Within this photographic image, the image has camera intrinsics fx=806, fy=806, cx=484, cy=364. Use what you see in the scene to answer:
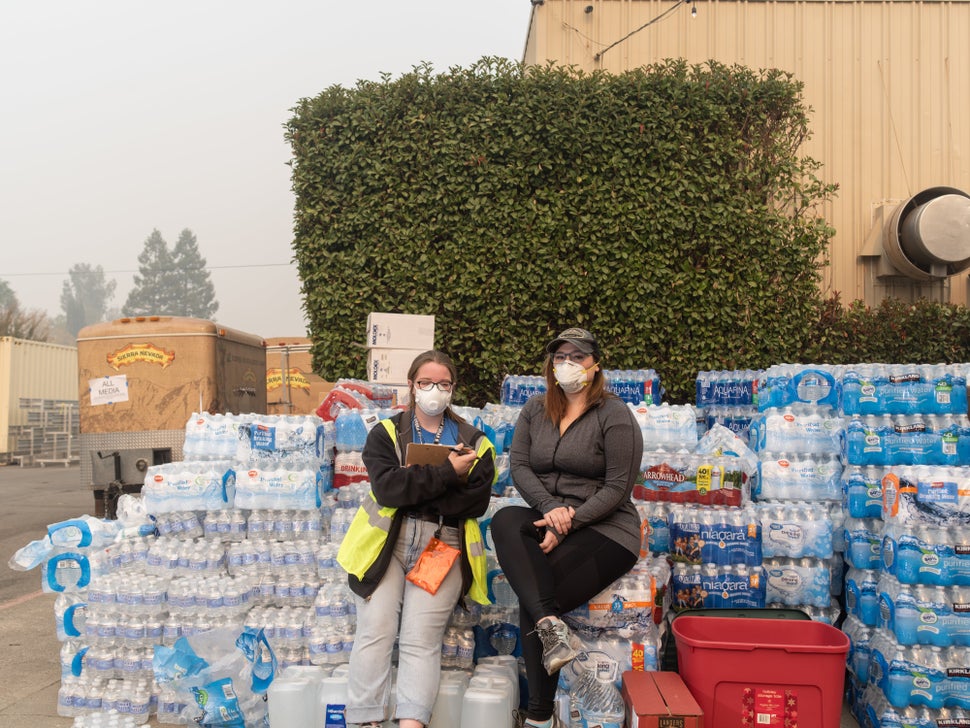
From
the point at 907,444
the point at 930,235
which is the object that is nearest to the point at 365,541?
the point at 907,444

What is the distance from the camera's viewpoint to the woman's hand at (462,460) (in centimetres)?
436

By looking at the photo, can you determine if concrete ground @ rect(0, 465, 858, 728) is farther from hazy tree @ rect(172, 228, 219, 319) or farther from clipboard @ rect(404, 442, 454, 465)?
hazy tree @ rect(172, 228, 219, 319)

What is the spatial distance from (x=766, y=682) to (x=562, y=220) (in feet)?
19.8

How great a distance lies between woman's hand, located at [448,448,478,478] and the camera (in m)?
4.36

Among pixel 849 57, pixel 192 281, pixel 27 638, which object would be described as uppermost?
pixel 192 281

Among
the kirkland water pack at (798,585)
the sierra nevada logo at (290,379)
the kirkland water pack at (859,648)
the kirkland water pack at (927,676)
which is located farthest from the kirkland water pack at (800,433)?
the sierra nevada logo at (290,379)

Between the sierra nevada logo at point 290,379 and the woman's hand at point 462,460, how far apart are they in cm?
1390

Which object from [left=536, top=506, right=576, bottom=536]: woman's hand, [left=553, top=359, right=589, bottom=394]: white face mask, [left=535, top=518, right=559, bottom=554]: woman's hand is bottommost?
[left=535, top=518, right=559, bottom=554]: woman's hand

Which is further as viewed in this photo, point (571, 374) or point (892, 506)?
point (571, 374)

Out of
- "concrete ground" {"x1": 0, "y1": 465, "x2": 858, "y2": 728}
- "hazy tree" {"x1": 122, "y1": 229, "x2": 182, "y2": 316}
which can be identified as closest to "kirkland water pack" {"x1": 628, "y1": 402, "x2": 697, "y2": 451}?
"concrete ground" {"x1": 0, "y1": 465, "x2": 858, "y2": 728}

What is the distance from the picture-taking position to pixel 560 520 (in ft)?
14.3

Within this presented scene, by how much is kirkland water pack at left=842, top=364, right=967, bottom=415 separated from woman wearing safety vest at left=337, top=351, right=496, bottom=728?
2854mm

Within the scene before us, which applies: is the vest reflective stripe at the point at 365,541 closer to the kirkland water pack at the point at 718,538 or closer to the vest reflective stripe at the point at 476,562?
the vest reflective stripe at the point at 476,562

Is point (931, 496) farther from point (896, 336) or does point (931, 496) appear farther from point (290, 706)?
point (896, 336)
